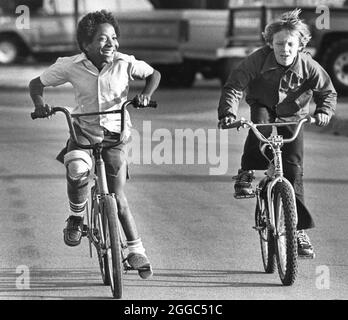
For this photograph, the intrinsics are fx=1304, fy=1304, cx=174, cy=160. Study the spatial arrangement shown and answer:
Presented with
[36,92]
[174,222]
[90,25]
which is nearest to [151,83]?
[90,25]

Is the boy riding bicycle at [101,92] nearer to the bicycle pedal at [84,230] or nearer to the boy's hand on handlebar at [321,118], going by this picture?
the bicycle pedal at [84,230]

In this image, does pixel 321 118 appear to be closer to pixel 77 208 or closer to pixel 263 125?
pixel 263 125

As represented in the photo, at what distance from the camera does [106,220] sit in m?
6.88

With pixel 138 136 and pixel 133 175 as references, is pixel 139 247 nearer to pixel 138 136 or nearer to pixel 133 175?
pixel 133 175

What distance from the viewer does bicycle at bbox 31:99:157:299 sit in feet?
22.2

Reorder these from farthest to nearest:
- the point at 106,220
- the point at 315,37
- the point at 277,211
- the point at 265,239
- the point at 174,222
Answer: the point at 315,37, the point at 174,222, the point at 265,239, the point at 277,211, the point at 106,220

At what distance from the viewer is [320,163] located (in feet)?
42.4

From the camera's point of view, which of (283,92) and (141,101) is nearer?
(141,101)

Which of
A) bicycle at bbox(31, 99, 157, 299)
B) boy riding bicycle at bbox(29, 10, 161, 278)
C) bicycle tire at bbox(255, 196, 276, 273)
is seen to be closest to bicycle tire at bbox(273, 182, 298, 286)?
bicycle tire at bbox(255, 196, 276, 273)

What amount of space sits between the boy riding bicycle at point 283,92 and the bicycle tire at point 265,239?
240mm

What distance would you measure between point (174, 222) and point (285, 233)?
2.33 metres

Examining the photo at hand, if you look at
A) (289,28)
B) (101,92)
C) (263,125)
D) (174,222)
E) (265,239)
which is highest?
(289,28)

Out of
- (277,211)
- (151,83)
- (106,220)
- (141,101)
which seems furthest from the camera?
(277,211)
